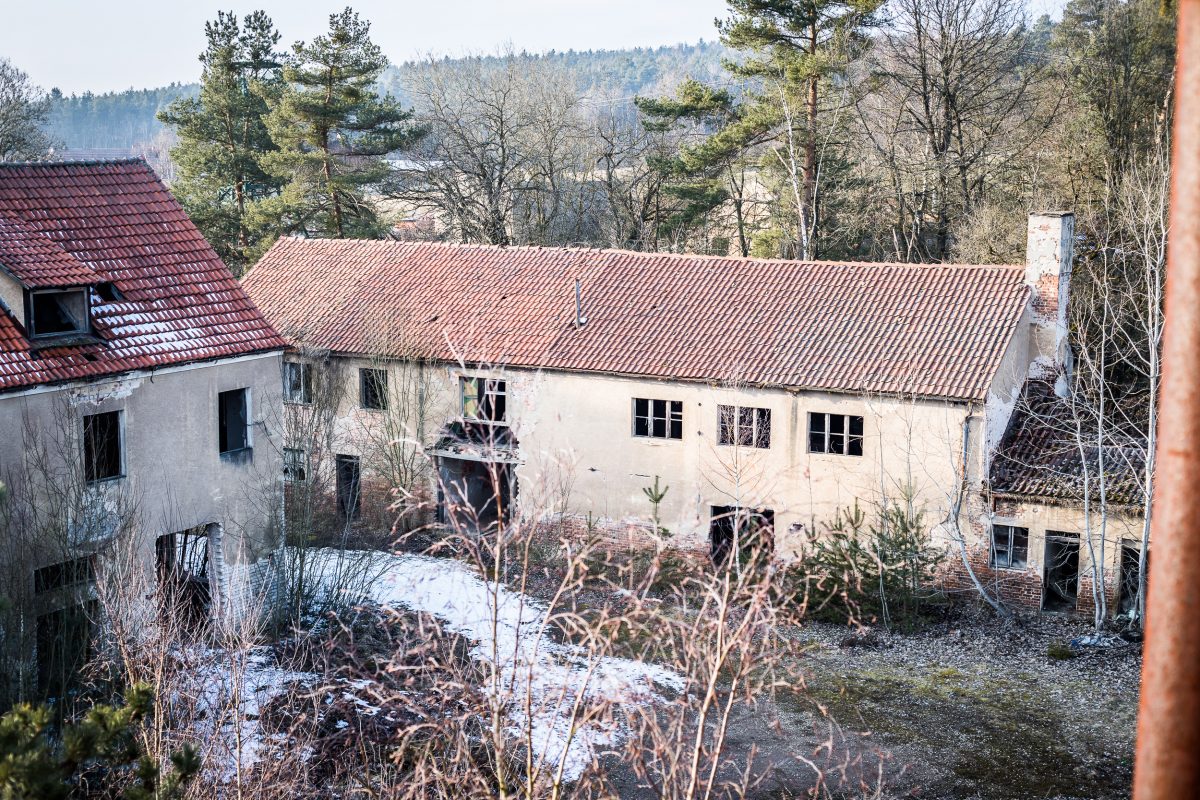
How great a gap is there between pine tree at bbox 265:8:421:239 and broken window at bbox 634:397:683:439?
19.1 m

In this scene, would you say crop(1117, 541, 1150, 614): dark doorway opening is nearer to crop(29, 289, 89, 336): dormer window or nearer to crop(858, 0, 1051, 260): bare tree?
crop(858, 0, 1051, 260): bare tree

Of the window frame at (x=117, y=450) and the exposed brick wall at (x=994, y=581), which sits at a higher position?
the window frame at (x=117, y=450)

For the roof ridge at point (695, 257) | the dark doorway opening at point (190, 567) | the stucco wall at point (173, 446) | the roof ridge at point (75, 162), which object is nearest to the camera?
the stucco wall at point (173, 446)

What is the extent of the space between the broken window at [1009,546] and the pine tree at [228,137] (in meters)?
29.3

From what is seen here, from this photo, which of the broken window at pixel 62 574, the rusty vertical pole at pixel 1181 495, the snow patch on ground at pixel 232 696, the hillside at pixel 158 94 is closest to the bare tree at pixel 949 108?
the snow patch on ground at pixel 232 696

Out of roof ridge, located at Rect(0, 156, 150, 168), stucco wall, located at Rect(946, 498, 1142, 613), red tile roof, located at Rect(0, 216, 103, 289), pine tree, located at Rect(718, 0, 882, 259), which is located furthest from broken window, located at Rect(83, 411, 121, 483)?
pine tree, located at Rect(718, 0, 882, 259)

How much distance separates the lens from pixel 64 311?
20.0 metres

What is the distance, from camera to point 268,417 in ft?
75.1

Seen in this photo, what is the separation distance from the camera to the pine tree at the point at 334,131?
42.1 m

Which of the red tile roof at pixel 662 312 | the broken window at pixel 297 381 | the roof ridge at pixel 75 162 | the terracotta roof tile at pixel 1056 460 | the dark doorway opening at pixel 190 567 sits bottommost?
the dark doorway opening at pixel 190 567

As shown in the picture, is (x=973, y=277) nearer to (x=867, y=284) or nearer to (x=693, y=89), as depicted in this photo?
(x=867, y=284)

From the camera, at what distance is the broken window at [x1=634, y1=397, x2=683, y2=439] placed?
27484 mm

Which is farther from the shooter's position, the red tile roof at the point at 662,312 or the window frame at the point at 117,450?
the red tile roof at the point at 662,312

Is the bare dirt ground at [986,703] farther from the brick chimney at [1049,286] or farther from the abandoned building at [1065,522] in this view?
the brick chimney at [1049,286]
